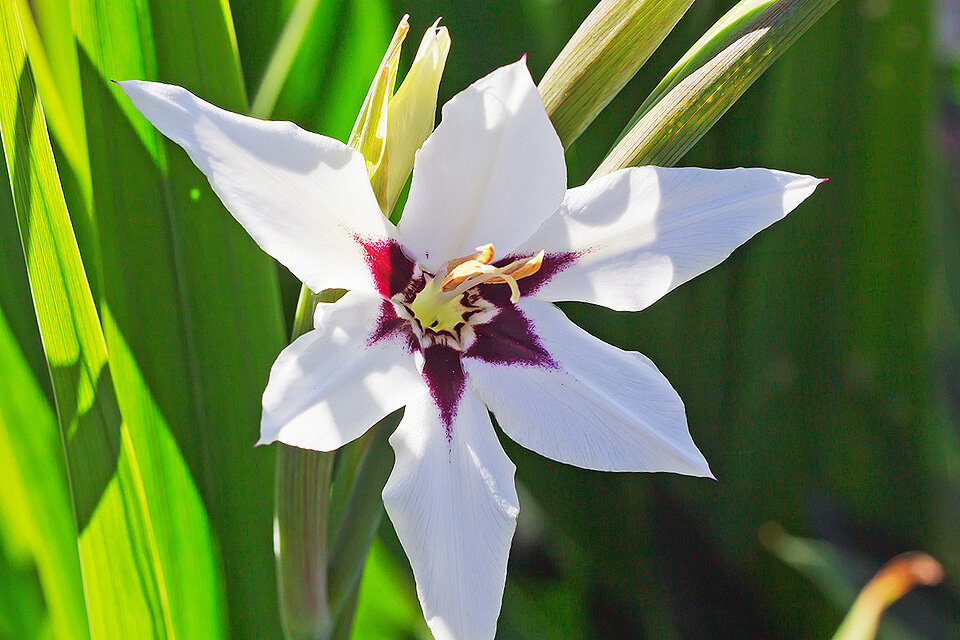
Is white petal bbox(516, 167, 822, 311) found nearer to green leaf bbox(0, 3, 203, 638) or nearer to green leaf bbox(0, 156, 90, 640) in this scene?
green leaf bbox(0, 3, 203, 638)

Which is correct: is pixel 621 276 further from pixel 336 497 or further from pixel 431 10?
pixel 431 10

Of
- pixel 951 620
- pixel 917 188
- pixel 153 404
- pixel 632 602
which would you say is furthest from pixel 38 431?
pixel 951 620

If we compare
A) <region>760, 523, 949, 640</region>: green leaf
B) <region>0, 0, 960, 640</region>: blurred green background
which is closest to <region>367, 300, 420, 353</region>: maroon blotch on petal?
<region>0, 0, 960, 640</region>: blurred green background

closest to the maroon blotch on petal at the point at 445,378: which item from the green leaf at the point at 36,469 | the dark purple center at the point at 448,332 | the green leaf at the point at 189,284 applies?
the dark purple center at the point at 448,332

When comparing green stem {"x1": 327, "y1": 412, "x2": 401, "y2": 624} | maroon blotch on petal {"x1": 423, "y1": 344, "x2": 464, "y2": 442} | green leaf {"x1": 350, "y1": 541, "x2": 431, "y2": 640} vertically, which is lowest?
green leaf {"x1": 350, "y1": 541, "x2": 431, "y2": 640}

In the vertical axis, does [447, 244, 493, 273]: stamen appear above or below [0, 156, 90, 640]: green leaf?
above

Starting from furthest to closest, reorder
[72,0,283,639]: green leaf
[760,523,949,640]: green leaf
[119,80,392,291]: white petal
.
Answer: [760,523,949,640]: green leaf
[72,0,283,639]: green leaf
[119,80,392,291]: white petal

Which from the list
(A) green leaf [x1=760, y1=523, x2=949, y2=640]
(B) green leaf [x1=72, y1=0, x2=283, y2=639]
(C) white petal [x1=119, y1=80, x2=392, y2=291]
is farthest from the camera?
(A) green leaf [x1=760, y1=523, x2=949, y2=640]

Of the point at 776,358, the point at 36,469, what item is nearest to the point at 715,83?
the point at 36,469
